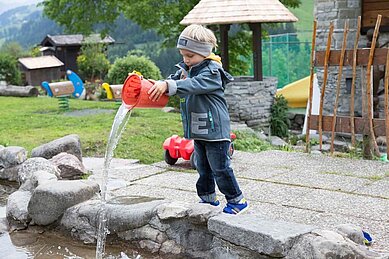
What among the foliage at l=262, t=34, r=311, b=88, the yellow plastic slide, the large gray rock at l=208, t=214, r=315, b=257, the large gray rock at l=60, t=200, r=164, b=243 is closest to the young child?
the large gray rock at l=60, t=200, r=164, b=243

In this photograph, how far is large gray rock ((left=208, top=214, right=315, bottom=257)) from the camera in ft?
11.4

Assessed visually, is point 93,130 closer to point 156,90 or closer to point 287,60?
point 156,90

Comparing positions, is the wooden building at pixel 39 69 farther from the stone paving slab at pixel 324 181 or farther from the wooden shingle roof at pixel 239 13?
the stone paving slab at pixel 324 181

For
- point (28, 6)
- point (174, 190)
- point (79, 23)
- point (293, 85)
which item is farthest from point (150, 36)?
point (28, 6)

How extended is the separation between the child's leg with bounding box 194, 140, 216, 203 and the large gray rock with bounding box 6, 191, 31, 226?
1.49m

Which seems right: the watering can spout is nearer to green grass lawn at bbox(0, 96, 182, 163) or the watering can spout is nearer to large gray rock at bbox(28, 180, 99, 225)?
large gray rock at bbox(28, 180, 99, 225)

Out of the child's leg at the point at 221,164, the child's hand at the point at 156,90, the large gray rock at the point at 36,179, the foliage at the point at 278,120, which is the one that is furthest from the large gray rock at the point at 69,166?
the foliage at the point at 278,120

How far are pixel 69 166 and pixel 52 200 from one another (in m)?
1.69

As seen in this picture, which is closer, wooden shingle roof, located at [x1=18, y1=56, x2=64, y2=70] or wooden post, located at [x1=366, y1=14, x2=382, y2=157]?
wooden post, located at [x1=366, y1=14, x2=382, y2=157]

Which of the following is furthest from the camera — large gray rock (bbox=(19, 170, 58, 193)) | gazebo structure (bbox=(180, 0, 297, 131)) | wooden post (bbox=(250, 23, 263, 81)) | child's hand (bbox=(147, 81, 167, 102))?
wooden post (bbox=(250, 23, 263, 81))

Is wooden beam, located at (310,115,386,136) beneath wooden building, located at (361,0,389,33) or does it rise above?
beneath

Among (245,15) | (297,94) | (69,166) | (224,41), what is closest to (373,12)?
(245,15)

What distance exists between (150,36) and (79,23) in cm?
1570

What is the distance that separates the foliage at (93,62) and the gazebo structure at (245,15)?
570 inches
